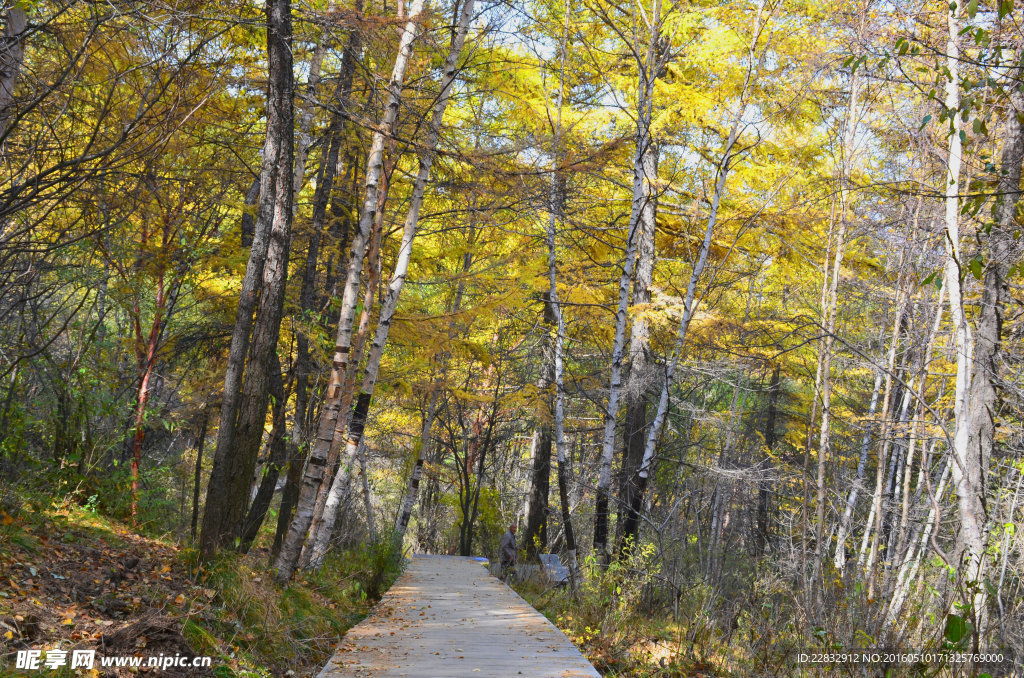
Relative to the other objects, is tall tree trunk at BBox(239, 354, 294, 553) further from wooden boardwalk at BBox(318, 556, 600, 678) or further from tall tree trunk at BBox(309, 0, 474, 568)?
wooden boardwalk at BBox(318, 556, 600, 678)

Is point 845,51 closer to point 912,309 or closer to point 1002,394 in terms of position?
point 912,309

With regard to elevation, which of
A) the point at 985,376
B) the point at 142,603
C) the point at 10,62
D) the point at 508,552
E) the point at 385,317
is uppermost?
the point at 10,62

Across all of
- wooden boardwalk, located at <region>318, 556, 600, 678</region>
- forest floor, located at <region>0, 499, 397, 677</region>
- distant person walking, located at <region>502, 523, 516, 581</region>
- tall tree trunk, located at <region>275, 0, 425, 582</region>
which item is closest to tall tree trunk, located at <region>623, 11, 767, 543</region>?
wooden boardwalk, located at <region>318, 556, 600, 678</region>

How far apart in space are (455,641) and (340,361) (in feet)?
10.5

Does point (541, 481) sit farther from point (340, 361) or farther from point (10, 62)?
point (10, 62)

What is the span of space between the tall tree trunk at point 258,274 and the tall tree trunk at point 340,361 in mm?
647

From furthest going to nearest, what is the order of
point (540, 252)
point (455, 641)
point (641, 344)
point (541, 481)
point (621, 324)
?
point (541, 481) → point (540, 252) → point (641, 344) → point (621, 324) → point (455, 641)

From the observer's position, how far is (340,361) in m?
7.73

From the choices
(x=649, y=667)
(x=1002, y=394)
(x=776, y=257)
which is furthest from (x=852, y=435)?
(x=649, y=667)

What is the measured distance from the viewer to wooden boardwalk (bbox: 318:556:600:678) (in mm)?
5359

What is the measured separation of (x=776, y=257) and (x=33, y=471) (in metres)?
11.6

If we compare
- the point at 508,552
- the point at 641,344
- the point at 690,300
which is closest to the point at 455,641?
the point at 690,300

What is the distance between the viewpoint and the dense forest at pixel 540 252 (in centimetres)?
566

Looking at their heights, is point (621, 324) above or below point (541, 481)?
above
